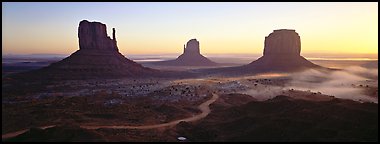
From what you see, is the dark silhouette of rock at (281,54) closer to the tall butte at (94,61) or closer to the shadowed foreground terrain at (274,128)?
the tall butte at (94,61)

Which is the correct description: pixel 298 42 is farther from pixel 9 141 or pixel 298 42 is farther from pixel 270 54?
pixel 9 141

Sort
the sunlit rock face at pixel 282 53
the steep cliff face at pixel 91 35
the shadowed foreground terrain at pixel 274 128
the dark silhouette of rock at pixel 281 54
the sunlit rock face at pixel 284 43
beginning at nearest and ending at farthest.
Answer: the shadowed foreground terrain at pixel 274 128 → the steep cliff face at pixel 91 35 → the dark silhouette of rock at pixel 281 54 → the sunlit rock face at pixel 282 53 → the sunlit rock face at pixel 284 43

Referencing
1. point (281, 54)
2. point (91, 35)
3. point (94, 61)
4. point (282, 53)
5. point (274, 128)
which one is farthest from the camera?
point (282, 53)

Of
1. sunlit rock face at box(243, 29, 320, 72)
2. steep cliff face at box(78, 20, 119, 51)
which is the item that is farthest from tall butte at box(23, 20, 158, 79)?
sunlit rock face at box(243, 29, 320, 72)

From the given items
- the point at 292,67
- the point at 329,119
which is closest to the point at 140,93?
the point at 329,119

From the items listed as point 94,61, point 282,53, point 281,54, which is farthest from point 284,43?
point 94,61

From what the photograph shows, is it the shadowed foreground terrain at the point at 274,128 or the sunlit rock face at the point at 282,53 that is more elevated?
the sunlit rock face at the point at 282,53

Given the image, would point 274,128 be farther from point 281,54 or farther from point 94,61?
point 281,54

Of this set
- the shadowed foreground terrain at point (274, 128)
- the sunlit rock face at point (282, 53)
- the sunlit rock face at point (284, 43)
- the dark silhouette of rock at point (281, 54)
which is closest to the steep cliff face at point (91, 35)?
the dark silhouette of rock at point (281, 54)
